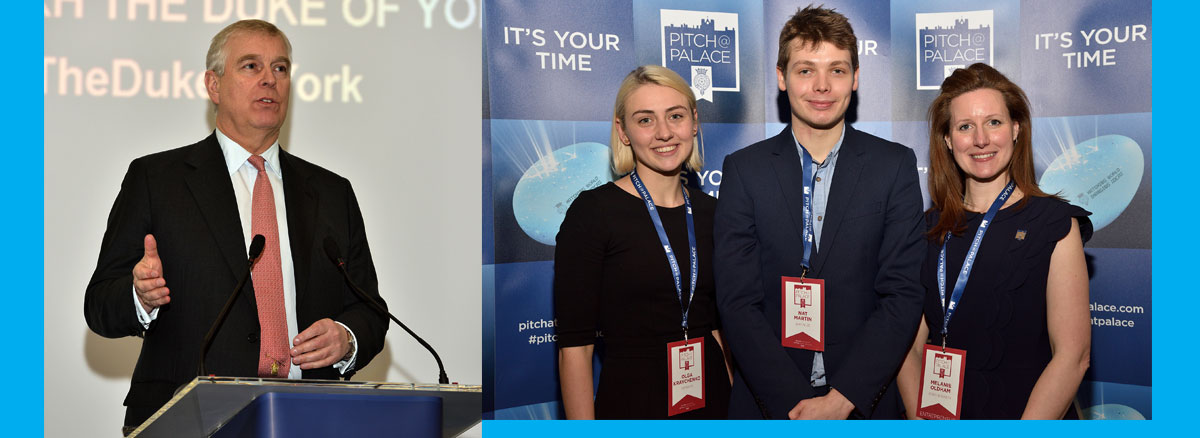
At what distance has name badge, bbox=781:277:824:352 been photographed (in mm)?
3203

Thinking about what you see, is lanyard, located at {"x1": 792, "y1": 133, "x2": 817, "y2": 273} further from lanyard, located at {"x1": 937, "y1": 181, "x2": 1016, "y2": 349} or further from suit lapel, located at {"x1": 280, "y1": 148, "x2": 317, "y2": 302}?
suit lapel, located at {"x1": 280, "y1": 148, "x2": 317, "y2": 302}

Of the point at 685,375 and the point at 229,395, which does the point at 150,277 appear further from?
the point at 685,375

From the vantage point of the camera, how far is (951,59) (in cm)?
379

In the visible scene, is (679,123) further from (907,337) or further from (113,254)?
(113,254)

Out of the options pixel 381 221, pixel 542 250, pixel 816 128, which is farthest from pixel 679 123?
pixel 381 221

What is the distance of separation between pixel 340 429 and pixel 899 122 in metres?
2.72

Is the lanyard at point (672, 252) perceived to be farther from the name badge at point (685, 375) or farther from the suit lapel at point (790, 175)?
the suit lapel at point (790, 175)

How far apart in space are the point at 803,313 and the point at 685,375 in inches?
18.7

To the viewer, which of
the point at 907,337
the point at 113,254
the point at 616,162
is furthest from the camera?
the point at 616,162

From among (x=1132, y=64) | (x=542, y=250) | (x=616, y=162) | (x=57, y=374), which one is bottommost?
(x=57, y=374)

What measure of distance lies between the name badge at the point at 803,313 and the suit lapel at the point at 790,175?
0.16 m

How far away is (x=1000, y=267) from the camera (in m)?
3.14

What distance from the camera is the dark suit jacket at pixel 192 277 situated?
9.71ft

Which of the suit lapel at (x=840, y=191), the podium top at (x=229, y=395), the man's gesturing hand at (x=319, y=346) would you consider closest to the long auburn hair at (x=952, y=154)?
the suit lapel at (x=840, y=191)
